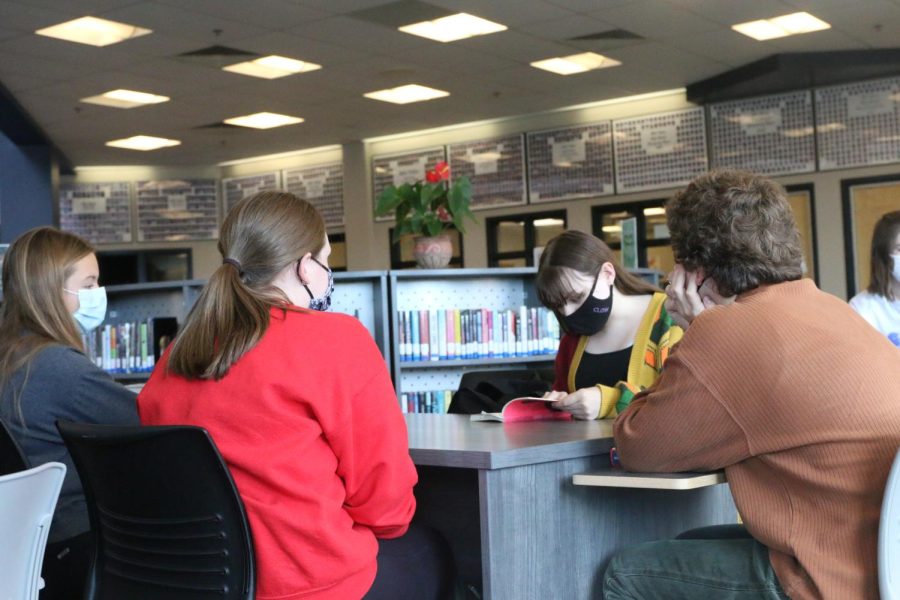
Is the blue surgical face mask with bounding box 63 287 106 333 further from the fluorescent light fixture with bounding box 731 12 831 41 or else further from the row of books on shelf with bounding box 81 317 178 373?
the fluorescent light fixture with bounding box 731 12 831 41

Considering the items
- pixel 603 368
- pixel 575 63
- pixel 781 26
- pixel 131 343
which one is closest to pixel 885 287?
pixel 603 368

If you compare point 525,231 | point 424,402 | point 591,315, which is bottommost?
point 424,402

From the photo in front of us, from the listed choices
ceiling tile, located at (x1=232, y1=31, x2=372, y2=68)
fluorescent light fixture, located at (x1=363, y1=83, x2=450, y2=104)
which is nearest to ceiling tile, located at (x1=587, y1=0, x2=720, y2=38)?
ceiling tile, located at (x1=232, y1=31, x2=372, y2=68)

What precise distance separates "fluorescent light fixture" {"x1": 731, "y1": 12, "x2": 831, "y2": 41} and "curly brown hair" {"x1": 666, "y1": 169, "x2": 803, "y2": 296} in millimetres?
5919

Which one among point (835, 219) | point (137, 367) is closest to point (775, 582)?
point (137, 367)

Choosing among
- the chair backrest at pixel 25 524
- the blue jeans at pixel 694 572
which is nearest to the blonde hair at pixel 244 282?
the chair backrest at pixel 25 524

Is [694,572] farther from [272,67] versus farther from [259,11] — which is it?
[272,67]

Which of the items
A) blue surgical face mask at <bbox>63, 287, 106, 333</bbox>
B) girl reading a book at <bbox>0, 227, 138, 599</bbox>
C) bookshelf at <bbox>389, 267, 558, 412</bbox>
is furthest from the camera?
bookshelf at <bbox>389, 267, 558, 412</bbox>

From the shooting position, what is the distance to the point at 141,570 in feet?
5.89

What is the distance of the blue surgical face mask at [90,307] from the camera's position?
280 centimetres

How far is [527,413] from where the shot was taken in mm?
2637

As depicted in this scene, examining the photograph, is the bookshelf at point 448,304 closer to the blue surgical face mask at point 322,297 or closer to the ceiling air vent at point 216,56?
the ceiling air vent at point 216,56

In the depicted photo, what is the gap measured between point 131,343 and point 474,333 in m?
2.00

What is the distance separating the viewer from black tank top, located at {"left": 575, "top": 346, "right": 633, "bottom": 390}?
314 centimetres
